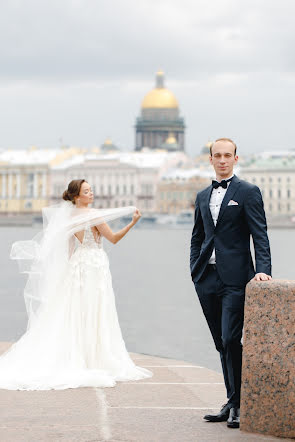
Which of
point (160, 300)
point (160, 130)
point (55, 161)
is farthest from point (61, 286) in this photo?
point (160, 130)

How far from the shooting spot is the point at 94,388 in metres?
5.46

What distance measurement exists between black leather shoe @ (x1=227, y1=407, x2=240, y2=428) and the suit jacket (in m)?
0.50

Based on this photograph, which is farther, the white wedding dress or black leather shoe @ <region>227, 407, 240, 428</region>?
the white wedding dress

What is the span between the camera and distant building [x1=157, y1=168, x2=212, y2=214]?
4126 inches

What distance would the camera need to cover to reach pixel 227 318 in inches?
175

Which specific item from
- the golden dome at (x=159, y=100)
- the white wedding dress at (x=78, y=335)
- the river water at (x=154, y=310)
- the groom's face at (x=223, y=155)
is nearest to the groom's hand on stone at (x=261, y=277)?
the groom's face at (x=223, y=155)

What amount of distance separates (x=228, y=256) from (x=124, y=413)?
0.83 meters

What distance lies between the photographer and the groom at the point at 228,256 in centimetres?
443

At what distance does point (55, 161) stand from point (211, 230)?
358 feet

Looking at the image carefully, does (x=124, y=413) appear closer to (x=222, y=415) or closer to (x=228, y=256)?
(x=222, y=415)

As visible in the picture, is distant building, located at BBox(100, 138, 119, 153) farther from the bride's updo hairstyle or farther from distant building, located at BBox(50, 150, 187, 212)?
the bride's updo hairstyle

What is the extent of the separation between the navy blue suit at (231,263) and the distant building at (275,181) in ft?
332

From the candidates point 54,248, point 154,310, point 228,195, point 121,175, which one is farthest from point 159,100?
point 228,195

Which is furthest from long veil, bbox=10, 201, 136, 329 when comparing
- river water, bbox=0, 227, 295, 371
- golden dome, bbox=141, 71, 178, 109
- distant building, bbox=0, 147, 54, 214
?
golden dome, bbox=141, 71, 178, 109
